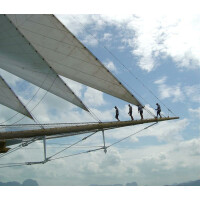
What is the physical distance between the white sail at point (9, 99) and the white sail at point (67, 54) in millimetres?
4593

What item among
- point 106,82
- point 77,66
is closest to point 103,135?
point 106,82

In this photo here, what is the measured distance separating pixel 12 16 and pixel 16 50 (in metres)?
1.99

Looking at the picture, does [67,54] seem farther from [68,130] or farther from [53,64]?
[68,130]

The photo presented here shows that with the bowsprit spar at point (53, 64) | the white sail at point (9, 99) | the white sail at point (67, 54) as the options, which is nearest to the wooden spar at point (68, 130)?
the bowsprit spar at point (53, 64)

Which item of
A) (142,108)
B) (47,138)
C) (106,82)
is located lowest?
(47,138)

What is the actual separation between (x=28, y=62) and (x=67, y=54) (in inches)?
87.2

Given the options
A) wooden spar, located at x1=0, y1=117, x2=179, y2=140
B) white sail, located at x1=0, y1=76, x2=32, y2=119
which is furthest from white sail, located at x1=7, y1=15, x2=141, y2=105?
white sail, located at x1=0, y1=76, x2=32, y2=119

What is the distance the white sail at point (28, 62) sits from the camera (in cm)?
1287

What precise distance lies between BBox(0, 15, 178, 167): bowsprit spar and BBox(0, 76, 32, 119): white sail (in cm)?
294

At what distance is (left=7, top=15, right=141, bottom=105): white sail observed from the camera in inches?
521

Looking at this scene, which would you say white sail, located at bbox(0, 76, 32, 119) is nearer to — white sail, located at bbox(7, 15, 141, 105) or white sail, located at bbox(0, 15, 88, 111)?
white sail, located at bbox(0, 15, 88, 111)

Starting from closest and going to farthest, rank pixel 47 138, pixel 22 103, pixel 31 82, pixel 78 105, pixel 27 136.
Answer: pixel 27 136
pixel 47 138
pixel 78 105
pixel 31 82
pixel 22 103

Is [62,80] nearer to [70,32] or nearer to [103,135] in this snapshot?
[70,32]

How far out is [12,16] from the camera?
1350 centimetres
